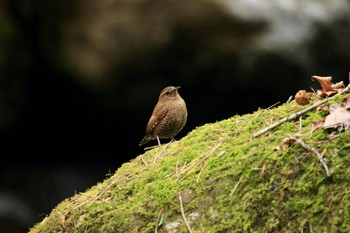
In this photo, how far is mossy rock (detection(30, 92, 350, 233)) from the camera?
88.7 inches

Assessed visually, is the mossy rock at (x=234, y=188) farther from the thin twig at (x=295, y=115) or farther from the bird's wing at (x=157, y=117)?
the bird's wing at (x=157, y=117)

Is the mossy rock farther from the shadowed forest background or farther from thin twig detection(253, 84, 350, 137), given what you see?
the shadowed forest background

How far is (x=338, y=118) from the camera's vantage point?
2.50 metres

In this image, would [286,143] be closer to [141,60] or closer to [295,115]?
[295,115]

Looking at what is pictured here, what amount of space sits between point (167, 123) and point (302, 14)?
3083mm

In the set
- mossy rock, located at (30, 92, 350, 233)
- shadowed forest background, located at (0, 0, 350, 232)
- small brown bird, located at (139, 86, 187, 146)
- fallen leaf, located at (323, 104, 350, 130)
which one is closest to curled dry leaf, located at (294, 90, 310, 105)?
mossy rock, located at (30, 92, 350, 233)

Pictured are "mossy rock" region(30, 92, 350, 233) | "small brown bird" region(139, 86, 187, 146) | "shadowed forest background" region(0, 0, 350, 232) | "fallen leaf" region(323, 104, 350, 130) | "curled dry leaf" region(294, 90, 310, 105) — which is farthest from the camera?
"shadowed forest background" region(0, 0, 350, 232)

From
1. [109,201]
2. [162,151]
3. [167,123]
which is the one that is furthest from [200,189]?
[167,123]

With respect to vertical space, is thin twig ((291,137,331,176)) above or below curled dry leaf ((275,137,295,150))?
below

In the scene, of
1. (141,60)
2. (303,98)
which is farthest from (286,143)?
(141,60)

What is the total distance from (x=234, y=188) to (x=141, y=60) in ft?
16.7

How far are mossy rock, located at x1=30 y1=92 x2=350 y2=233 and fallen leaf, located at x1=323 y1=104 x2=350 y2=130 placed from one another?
0.03 metres

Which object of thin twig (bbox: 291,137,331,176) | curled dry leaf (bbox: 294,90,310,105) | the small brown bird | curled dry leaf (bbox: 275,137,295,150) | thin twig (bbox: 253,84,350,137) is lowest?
thin twig (bbox: 291,137,331,176)

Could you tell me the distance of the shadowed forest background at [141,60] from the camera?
739 centimetres
